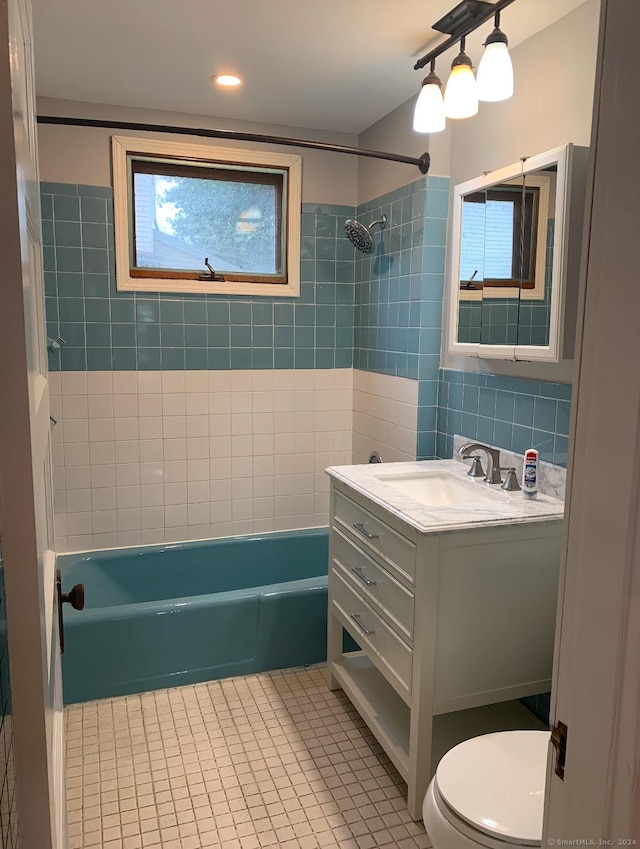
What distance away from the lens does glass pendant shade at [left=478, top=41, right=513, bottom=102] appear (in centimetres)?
198

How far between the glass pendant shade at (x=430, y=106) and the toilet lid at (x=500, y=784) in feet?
6.47

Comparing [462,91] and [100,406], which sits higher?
[462,91]

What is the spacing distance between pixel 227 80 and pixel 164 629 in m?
2.32

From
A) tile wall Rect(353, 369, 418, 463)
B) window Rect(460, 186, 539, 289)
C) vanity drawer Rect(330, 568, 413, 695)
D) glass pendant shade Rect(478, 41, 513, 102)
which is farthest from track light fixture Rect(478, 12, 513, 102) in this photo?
vanity drawer Rect(330, 568, 413, 695)

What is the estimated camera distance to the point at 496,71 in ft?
6.50

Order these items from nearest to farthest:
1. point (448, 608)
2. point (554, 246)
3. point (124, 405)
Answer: point (448, 608)
point (554, 246)
point (124, 405)

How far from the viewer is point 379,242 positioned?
10.7 feet

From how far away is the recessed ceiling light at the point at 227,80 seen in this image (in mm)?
2662

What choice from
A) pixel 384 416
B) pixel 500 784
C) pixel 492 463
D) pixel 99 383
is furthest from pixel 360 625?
pixel 99 383

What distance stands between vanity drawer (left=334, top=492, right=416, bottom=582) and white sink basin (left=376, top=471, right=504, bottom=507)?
0.59 feet

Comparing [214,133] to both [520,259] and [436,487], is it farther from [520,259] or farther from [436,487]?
[436,487]

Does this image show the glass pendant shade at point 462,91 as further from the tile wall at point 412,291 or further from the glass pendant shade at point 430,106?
the tile wall at point 412,291

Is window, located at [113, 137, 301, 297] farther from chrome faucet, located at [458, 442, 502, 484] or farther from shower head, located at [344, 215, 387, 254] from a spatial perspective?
chrome faucet, located at [458, 442, 502, 484]

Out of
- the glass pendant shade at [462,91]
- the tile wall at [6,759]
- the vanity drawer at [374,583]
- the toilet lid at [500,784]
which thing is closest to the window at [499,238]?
the glass pendant shade at [462,91]
